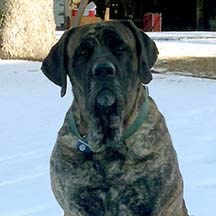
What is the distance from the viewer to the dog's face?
12.7 ft

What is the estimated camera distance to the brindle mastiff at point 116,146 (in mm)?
4000

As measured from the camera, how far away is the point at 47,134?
7.90 m

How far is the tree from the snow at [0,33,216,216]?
1475 mm

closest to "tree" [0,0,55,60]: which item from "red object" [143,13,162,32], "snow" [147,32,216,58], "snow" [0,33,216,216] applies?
"snow" [0,33,216,216]

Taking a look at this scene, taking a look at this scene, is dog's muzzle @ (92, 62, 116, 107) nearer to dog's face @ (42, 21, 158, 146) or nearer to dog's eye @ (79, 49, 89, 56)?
dog's face @ (42, 21, 158, 146)

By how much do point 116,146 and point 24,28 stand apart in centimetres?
1107

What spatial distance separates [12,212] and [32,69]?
8078 mm

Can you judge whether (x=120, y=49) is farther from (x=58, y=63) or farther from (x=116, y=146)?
(x=116, y=146)

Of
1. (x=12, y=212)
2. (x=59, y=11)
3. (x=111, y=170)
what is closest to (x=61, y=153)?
(x=111, y=170)

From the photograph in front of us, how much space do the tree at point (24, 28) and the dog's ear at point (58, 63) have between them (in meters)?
10.8

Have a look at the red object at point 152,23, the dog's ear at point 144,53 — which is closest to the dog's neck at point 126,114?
the dog's ear at point 144,53

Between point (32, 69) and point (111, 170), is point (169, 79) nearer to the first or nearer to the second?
point (32, 69)

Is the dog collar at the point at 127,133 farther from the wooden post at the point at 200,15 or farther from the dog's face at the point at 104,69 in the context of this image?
the wooden post at the point at 200,15

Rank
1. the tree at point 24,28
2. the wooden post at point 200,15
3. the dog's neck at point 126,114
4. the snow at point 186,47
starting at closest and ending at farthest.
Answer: the dog's neck at point 126,114
the tree at point 24,28
the snow at point 186,47
the wooden post at point 200,15
